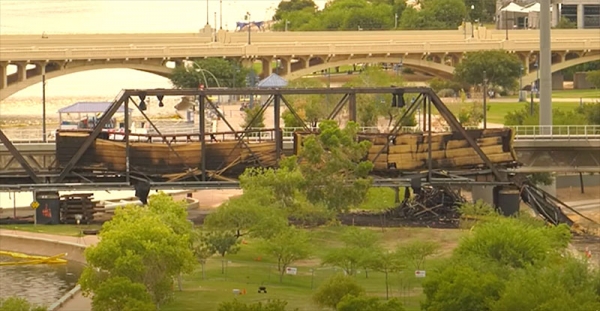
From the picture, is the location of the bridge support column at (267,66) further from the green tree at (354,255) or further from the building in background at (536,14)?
the green tree at (354,255)

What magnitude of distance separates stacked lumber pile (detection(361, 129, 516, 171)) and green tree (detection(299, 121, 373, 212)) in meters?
1.79

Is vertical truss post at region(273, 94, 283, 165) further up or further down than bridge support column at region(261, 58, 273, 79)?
further down

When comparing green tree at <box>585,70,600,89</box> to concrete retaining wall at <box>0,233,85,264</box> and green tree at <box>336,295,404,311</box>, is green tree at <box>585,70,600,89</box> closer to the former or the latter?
concrete retaining wall at <box>0,233,85,264</box>

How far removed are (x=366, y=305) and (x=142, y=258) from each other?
8.12 m

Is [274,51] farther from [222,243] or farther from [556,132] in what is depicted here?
[222,243]

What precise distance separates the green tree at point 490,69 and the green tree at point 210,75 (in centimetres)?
1389

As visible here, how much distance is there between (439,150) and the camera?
76625 millimetres

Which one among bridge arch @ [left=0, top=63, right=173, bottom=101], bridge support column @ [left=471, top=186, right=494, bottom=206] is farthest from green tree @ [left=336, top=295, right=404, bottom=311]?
bridge arch @ [left=0, top=63, right=173, bottom=101]

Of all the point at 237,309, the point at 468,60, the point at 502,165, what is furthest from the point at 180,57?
the point at 237,309

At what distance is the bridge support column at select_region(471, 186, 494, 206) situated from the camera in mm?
77312

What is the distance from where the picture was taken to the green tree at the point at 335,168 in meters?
72.4

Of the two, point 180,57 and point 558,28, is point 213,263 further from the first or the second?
point 558,28

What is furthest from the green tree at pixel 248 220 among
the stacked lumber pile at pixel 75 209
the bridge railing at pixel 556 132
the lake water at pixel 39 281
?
the bridge railing at pixel 556 132

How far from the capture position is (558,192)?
86.6 meters
